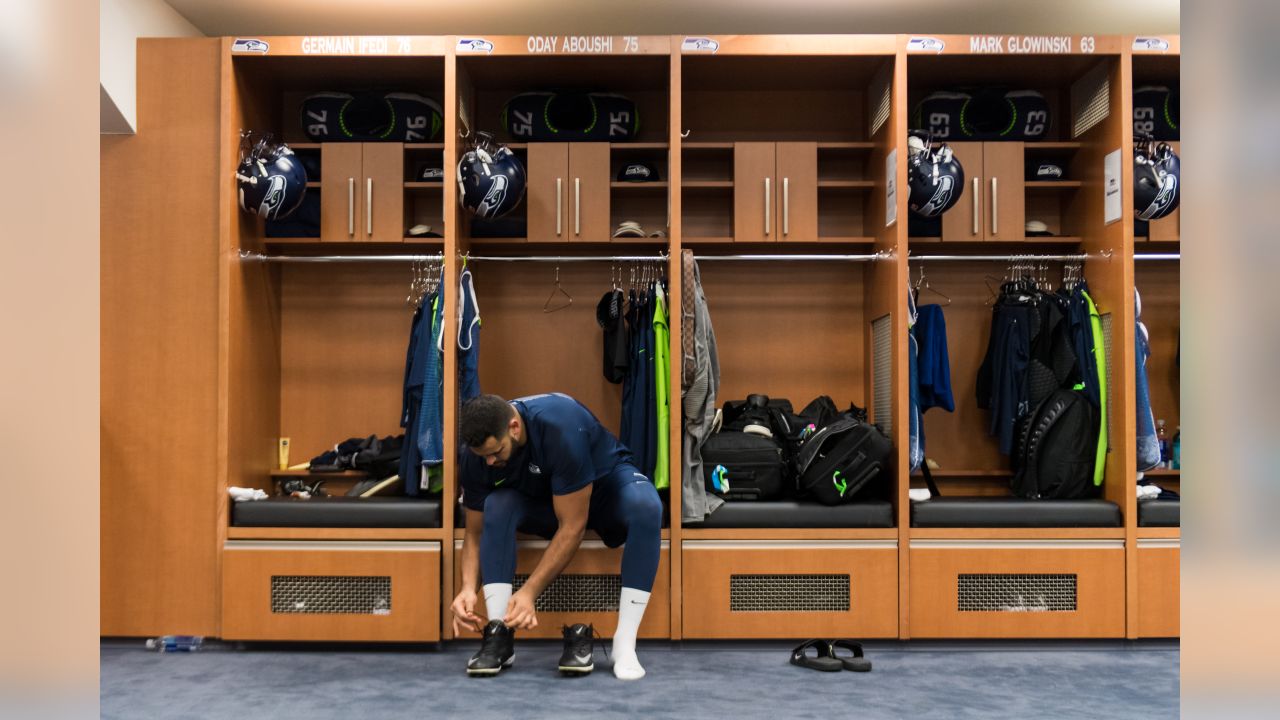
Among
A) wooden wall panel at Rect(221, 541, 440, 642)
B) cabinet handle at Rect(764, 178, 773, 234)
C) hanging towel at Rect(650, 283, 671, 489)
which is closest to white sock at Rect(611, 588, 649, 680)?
hanging towel at Rect(650, 283, 671, 489)

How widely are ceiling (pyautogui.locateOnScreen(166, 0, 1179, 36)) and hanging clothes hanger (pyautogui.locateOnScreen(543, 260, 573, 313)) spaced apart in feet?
3.80

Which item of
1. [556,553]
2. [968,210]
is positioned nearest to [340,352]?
[556,553]

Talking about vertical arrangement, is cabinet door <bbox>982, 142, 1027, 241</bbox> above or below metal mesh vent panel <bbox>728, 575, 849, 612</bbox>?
above

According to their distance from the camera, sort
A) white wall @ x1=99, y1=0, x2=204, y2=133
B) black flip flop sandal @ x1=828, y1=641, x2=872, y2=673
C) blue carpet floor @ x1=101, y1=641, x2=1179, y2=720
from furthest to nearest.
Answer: white wall @ x1=99, y1=0, x2=204, y2=133
black flip flop sandal @ x1=828, y1=641, x2=872, y2=673
blue carpet floor @ x1=101, y1=641, x2=1179, y2=720

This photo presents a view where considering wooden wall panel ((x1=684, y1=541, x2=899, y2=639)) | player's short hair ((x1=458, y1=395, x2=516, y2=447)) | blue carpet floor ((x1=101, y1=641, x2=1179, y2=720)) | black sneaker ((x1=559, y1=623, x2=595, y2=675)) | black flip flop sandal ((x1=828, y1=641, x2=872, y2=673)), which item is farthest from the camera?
wooden wall panel ((x1=684, y1=541, x2=899, y2=639))

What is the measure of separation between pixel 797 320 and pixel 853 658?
169 cm

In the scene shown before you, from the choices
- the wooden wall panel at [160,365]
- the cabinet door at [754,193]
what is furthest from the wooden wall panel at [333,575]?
the cabinet door at [754,193]

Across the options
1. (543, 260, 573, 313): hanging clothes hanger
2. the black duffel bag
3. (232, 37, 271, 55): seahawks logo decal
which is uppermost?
(232, 37, 271, 55): seahawks logo decal

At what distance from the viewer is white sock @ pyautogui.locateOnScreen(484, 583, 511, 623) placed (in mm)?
3545

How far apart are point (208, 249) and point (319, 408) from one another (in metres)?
0.98

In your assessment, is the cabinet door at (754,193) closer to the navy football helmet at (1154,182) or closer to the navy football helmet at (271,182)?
the navy football helmet at (1154,182)

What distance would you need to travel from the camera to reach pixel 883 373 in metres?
4.28

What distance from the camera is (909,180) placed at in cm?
→ 403

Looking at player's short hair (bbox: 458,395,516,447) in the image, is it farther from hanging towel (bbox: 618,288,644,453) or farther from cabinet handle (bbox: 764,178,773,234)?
cabinet handle (bbox: 764,178,773,234)
